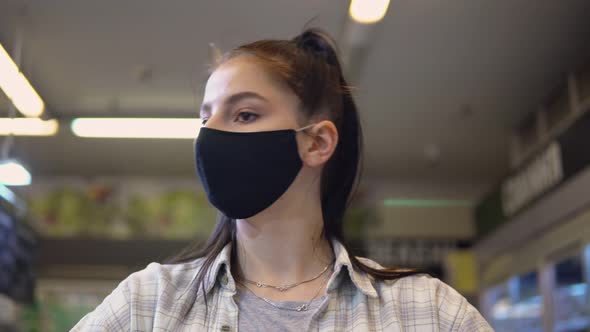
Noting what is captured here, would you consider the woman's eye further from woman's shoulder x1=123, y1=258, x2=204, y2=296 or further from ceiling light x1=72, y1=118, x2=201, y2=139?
ceiling light x1=72, y1=118, x2=201, y2=139

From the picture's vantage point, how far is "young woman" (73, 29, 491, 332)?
4.27 feet

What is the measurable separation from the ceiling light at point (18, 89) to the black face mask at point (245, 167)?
9.34ft

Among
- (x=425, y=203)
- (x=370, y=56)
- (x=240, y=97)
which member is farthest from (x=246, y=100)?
(x=425, y=203)

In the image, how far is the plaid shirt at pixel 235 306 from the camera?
1285 millimetres

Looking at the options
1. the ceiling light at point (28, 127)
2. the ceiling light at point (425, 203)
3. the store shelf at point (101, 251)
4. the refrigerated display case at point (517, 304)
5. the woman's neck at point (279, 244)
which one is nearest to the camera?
A: the woman's neck at point (279, 244)

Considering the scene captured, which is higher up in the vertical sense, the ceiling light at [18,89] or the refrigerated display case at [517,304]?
the ceiling light at [18,89]

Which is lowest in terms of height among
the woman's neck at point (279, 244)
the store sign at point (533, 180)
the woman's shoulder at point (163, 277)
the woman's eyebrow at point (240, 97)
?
the woman's shoulder at point (163, 277)

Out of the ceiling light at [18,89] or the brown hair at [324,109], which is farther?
the ceiling light at [18,89]

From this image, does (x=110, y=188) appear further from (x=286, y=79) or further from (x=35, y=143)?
(x=286, y=79)

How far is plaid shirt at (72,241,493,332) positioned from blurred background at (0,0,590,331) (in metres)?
1.24

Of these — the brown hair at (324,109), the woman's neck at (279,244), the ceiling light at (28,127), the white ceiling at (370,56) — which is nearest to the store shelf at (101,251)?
the white ceiling at (370,56)

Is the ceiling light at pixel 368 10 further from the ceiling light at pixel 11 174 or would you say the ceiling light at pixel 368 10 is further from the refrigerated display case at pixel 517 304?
the refrigerated display case at pixel 517 304

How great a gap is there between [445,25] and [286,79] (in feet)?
9.65

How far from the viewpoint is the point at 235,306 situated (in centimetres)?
131
